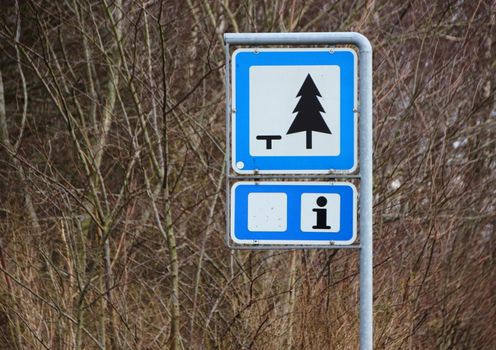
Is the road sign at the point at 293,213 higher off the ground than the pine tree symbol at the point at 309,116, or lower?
lower

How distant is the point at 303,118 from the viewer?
424 cm

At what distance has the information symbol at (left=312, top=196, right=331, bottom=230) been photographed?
4.21 m

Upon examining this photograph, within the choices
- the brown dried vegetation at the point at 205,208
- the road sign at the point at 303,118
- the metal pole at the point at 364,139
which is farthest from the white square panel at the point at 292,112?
the brown dried vegetation at the point at 205,208

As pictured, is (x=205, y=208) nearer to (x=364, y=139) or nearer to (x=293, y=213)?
(x=293, y=213)

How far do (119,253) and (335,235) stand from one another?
4.13 metres

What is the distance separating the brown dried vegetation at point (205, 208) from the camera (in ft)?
25.0

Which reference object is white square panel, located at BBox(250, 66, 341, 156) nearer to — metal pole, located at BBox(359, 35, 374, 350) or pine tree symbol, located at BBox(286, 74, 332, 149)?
pine tree symbol, located at BBox(286, 74, 332, 149)

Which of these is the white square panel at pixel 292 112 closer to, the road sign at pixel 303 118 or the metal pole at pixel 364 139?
the road sign at pixel 303 118

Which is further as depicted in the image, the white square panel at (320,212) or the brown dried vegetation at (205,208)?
the brown dried vegetation at (205,208)

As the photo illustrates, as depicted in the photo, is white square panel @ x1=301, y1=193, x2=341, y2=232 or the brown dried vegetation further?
the brown dried vegetation

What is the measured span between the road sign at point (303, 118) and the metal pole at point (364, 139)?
2.5 inches

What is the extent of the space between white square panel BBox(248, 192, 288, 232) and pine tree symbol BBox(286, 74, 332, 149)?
24cm

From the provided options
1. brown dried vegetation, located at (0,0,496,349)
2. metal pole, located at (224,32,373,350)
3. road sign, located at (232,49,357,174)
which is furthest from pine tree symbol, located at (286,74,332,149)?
brown dried vegetation, located at (0,0,496,349)

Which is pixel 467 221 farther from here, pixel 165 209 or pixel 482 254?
pixel 165 209
